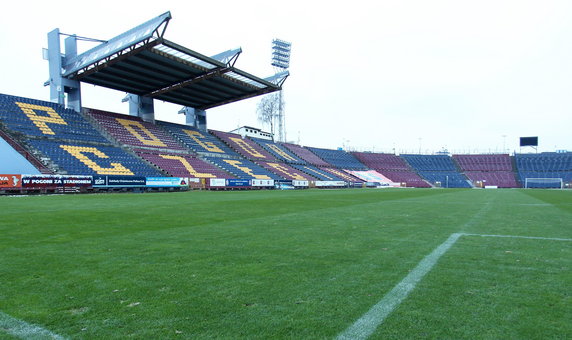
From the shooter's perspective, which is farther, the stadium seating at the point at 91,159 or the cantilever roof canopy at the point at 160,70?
the cantilever roof canopy at the point at 160,70

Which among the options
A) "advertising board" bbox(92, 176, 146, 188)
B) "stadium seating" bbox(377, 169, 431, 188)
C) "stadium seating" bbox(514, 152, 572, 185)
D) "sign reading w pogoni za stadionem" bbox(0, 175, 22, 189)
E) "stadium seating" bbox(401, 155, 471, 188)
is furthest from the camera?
"stadium seating" bbox(401, 155, 471, 188)

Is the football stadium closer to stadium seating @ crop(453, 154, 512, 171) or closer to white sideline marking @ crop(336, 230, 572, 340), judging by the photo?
white sideline marking @ crop(336, 230, 572, 340)

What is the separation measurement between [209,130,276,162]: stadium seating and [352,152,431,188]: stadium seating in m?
33.3

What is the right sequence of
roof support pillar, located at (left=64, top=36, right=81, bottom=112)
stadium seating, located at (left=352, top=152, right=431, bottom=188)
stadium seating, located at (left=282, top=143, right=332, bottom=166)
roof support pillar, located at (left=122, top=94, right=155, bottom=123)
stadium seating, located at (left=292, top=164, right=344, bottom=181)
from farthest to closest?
stadium seating, located at (left=352, top=152, right=431, bottom=188)
stadium seating, located at (left=282, top=143, right=332, bottom=166)
stadium seating, located at (left=292, top=164, right=344, bottom=181)
roof support pillar, located at (left=122, top=94, right=155, bottom=123)
roof support pillar, located at (left=64, top=36, right=81, bottom=112)

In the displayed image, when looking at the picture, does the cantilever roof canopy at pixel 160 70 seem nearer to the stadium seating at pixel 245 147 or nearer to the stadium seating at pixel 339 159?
the stadium seating at pixel 245 147

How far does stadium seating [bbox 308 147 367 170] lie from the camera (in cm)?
7644

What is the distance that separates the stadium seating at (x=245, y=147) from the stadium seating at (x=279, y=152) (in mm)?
1871

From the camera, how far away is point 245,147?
58.9 metres

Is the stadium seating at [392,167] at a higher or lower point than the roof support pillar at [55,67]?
lower

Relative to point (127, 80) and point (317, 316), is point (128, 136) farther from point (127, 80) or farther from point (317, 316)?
point (317, 316)

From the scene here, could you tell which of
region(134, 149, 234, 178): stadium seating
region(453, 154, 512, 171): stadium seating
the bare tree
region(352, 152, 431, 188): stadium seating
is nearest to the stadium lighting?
the bare tree

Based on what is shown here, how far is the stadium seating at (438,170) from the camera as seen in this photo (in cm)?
7770

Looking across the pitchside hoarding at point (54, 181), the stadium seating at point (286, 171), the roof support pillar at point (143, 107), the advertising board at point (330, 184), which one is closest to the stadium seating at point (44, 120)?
the pitchside hoarding at point (54, 181)

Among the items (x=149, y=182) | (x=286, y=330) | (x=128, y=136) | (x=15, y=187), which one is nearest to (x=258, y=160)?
(x=128, y=136)
